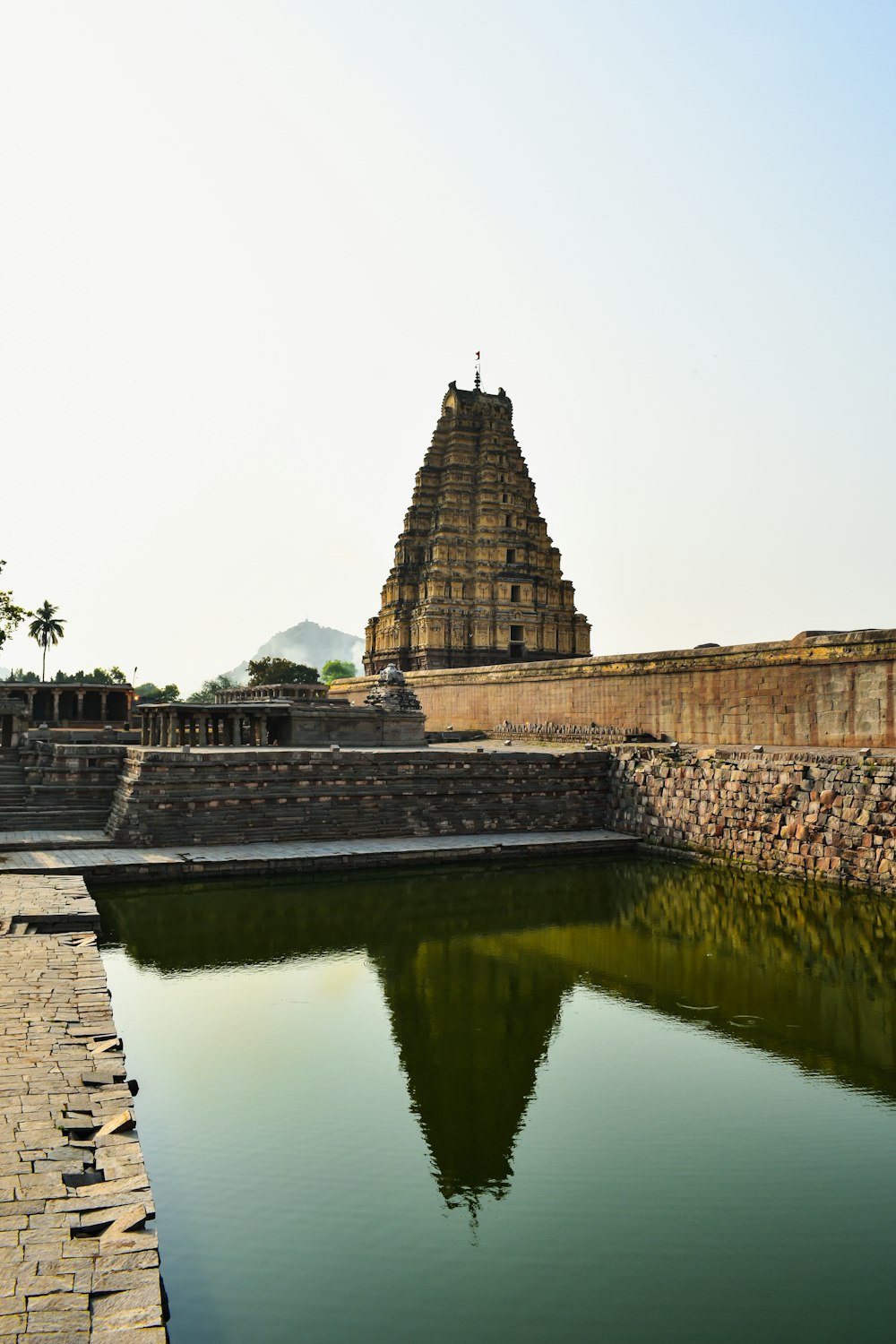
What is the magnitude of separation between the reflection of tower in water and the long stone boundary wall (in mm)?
9568

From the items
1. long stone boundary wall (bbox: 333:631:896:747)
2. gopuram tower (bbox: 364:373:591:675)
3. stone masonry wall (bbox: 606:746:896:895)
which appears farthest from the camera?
gopuram tower (bbox: 364:373:591:675)

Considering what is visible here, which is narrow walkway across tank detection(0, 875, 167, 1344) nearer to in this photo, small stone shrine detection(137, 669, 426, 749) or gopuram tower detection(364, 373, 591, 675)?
small stone shrine detection(137, 669, 426, 749)

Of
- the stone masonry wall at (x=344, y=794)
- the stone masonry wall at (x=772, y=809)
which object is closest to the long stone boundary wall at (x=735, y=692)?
the stone masonry wall at (x=772, y=809)

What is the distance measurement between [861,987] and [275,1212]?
7315 mm

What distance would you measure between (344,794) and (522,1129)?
11639mm

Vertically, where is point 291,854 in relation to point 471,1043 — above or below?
above

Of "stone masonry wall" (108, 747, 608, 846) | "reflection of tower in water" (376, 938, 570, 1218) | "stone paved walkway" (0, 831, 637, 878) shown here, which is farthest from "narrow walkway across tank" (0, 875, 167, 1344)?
→ "stone masonry wall" (108, 747, 608, 846)

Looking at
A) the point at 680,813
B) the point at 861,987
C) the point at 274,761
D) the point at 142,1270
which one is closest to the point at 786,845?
the point at 680,813

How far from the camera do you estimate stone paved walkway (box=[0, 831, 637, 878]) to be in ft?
49.8

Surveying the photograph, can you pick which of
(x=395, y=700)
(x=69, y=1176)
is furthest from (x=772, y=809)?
(x=69, y=1176)

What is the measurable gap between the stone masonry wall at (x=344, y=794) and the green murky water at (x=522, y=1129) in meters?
3.86

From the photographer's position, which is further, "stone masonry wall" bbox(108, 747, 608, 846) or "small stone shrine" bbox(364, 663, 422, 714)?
"small stone shrine" bbox(364, 663, 422, 714)

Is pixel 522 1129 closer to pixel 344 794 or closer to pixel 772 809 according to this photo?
pixel 772 809

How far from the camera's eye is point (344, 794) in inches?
731
